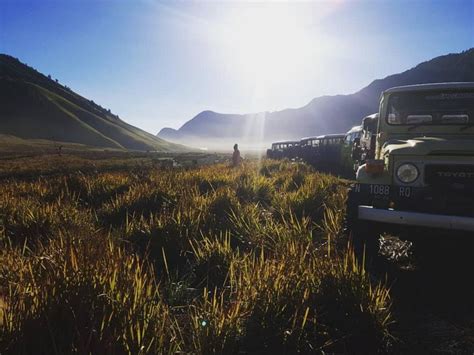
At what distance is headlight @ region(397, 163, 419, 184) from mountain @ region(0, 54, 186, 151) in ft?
407

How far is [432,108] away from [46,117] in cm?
14469

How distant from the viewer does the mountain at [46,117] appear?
12331 centimetres

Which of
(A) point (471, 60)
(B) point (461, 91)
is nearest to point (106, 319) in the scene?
(B) point (461, 91)

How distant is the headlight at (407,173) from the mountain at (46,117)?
12400cm

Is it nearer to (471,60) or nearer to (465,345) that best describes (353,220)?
(465,345)

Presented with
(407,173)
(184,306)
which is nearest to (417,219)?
(407,173)

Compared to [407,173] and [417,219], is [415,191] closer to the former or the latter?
[407,173]

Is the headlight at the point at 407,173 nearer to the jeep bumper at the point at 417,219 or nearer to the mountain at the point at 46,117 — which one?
the jeep bumper at the point at 417,219

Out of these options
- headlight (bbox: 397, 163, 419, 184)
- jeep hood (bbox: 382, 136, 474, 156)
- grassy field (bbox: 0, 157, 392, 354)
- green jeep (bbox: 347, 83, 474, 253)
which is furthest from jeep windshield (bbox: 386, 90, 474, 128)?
grassy field (bbox: 0, 157, 392, 354)

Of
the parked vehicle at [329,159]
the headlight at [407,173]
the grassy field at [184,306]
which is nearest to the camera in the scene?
the grassy field at [184,306]

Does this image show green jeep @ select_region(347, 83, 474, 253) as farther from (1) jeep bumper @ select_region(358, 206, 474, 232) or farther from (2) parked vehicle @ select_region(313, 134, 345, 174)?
(2) parked vehicle @ select_region(313, 134, 345, 174)

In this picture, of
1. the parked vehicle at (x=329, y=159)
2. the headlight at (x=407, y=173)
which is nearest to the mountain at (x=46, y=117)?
the parked vehicle at (x=329, y=159)

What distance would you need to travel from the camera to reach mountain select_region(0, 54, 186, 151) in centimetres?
12331

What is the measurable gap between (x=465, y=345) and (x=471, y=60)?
16243cm
